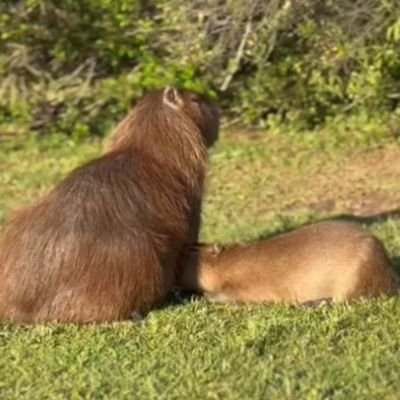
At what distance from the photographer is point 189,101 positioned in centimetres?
661

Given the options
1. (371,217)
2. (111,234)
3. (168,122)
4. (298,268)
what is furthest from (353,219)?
(111,234)

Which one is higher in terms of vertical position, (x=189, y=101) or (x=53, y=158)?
(x=189, y=101)

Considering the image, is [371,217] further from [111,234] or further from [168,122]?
[111,234]

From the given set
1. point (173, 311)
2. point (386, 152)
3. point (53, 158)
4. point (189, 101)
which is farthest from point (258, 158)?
point (173, 311)

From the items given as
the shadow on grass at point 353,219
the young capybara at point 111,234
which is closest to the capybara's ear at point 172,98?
the young capybara at point 111,234

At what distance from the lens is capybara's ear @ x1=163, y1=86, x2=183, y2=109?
6.56 m

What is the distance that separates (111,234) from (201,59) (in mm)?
5549

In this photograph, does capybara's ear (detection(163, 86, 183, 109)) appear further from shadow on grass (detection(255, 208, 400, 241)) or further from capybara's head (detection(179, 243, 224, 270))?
shadow on grass (detection(255, 208, 400, 241))

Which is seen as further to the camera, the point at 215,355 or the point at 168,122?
the point at 168,122

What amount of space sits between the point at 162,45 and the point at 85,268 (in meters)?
6.18

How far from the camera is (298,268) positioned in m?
6.09

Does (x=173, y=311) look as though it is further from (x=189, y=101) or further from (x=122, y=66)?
(x=122, y=66)

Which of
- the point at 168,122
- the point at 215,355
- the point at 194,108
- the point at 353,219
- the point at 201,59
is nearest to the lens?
the point at 215,355

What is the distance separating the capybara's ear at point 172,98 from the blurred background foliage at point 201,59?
163 inches
